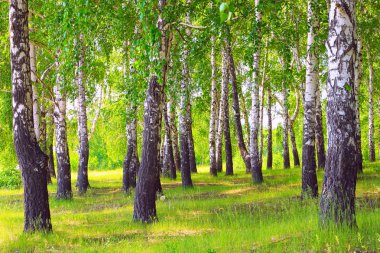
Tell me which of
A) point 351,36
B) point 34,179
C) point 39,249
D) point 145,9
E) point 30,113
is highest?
point 145,9

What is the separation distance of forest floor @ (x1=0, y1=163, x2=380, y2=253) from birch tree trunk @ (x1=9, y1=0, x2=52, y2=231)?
0.53 meters

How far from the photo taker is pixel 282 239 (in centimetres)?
699

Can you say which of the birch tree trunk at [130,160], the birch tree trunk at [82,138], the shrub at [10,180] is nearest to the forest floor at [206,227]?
the birch tree trunk at [130,160]

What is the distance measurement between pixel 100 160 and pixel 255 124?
74.9m

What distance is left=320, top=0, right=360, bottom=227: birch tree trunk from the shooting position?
7052 mm

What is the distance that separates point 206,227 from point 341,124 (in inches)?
153

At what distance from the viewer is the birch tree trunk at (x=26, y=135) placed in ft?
31.1

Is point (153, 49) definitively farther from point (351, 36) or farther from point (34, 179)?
point (34, 179)

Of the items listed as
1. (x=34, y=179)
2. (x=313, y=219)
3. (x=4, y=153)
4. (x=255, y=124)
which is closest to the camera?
(x=313, y=219)

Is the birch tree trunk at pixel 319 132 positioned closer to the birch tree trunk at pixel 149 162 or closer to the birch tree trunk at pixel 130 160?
the birch tree trunk at pixel 130 160

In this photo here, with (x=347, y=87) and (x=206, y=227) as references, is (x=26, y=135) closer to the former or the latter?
(x=206, y=227)

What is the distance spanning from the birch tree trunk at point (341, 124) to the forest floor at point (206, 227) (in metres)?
0.38

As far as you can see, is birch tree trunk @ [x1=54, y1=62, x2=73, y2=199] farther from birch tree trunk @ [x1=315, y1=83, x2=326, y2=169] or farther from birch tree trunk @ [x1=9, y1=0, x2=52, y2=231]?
birch tree trunk @ [x1=315, y1=83, x2=326, y2=169]

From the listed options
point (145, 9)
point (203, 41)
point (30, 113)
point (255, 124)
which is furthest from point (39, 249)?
point (255, 124)
